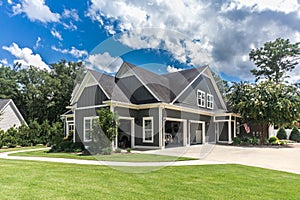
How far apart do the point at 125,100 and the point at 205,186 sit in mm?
11826

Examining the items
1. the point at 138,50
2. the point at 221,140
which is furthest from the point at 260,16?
the point at 138,50

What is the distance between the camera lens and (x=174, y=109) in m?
18.5

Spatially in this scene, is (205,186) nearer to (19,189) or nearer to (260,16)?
(19,189)

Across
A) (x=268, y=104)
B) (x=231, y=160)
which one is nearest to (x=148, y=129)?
(x=231, y=160)

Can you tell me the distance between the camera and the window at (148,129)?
17484 millimetres

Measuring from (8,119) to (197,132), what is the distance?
2094 cm

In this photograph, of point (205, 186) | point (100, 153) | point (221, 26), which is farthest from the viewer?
point (221, 26)

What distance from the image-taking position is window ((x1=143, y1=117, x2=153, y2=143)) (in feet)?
57.4

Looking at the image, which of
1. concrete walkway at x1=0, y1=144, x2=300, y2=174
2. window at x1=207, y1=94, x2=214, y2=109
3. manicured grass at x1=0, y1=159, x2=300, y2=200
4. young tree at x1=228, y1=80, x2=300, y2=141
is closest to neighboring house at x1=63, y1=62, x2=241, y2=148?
window at x1=207, y1=94, x2=214, y2=109

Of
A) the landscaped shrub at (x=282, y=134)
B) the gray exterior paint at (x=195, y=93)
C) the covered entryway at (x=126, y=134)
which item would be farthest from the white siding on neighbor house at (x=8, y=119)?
the landscaped shrub at (x=282, y=134)

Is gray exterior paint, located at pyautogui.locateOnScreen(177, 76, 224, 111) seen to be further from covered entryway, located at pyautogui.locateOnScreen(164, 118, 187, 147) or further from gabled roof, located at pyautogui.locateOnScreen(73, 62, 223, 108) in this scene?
covered entryway, located at pyautogui.locateOnScreen(164, 118, 187, 147)

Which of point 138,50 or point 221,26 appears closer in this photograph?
point 138,50

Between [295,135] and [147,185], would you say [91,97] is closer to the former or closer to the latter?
[147,185]

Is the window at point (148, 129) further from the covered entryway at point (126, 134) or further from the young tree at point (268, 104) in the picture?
the young tree at point (268, 104)
